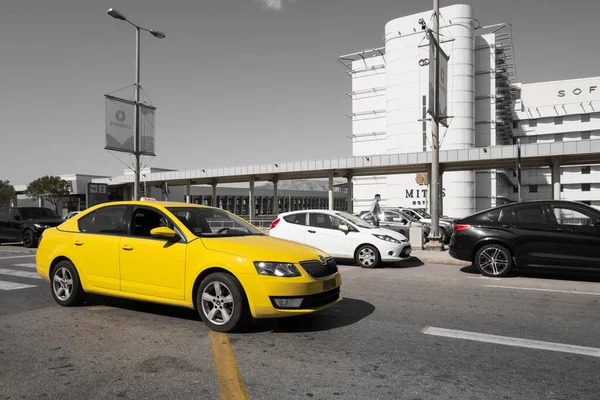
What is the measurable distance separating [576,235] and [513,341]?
5197mm

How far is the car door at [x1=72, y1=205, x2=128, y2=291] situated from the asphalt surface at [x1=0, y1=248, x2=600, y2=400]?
52 centimetres

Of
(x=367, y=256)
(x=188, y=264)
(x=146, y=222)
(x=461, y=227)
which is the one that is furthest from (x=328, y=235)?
(x=188, y=264)

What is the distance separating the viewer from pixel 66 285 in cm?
640

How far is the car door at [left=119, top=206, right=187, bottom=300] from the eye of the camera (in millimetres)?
5281

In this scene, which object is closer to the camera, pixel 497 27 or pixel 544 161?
pixel 544 161

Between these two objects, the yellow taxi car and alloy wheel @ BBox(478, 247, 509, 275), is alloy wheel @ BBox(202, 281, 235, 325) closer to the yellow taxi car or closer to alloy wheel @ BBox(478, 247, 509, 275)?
the yellow taxi car

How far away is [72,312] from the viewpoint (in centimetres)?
607

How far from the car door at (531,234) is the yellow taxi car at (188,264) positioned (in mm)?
5524

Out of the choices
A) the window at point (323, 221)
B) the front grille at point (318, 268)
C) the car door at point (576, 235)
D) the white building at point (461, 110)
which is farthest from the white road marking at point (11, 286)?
the white building at point (461, 110)

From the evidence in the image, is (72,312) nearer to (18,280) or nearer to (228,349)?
(228,349)

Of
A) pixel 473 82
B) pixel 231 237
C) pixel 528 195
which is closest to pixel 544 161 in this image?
pixel 473 82

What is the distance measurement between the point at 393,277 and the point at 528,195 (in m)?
68.4

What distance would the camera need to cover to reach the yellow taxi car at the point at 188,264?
4855 mm

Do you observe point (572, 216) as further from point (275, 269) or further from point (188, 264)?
point (188, 264)
